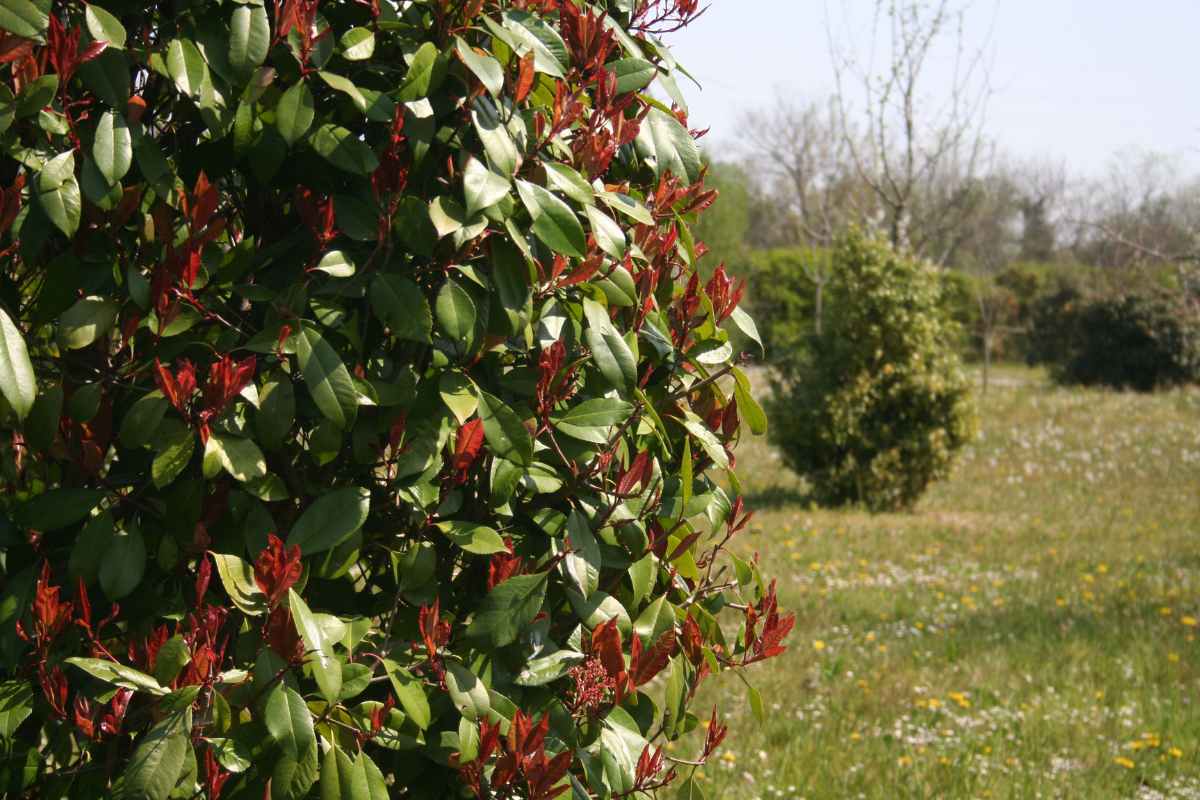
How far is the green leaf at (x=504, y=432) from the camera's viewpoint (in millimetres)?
1411

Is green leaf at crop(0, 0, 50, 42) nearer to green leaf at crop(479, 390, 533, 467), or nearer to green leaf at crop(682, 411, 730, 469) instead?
green leaf at crop(479, 390, 533, 467)

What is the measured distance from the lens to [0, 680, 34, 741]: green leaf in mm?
1337

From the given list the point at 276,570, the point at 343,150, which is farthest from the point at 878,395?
the point at 276,570

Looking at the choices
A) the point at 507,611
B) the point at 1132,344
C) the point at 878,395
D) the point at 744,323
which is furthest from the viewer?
the point at 1132,344

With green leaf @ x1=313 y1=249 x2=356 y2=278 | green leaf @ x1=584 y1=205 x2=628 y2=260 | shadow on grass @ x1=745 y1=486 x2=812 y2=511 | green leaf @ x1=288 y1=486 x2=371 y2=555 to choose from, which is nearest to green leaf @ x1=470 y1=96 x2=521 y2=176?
green leaf @ x1=584 y1=205 x2=628 y2=260

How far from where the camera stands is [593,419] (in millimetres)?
1499

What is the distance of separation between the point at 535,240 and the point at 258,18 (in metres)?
0.45

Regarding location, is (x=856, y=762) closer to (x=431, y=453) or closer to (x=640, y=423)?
(x=640, y=423)

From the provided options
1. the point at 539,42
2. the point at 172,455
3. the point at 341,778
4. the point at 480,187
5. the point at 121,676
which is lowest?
the point at 341,778

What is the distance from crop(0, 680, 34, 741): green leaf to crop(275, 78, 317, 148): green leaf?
760mm

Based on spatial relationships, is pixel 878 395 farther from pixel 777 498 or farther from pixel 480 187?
pixel 480 187

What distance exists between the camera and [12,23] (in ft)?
4.10

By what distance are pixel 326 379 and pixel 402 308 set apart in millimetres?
132

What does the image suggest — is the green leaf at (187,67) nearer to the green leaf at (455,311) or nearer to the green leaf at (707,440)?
the green leaf at (455,311)
